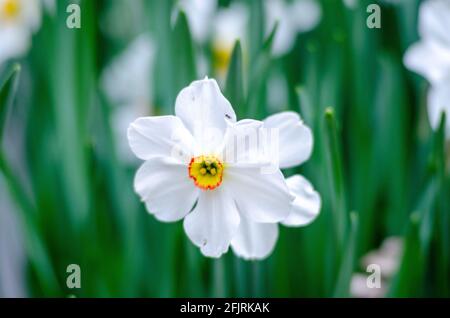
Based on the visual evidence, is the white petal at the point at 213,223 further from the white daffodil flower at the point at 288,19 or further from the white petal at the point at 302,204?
the white daffodil flower at the point at 288,19

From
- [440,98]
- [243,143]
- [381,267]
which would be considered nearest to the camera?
[243,143]

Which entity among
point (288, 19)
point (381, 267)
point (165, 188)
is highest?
point (288, 19)

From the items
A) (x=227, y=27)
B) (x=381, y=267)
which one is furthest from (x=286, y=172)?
(x=227, y=27)

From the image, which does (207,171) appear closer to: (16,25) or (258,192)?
(258,192)

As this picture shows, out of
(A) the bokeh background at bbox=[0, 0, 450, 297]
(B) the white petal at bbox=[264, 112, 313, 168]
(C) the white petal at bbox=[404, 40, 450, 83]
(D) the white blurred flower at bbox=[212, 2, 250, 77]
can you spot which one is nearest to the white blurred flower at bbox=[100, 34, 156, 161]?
(A) the bokeh background at bbox=[0, 0, 450, 297]

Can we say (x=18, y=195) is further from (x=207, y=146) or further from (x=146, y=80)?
(x=146, y=80)
